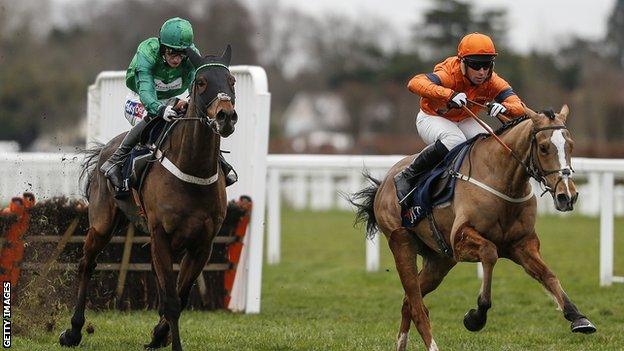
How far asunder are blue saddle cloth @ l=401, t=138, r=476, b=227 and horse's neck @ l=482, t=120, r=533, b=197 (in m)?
0.30

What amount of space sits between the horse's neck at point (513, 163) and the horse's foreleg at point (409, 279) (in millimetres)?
946

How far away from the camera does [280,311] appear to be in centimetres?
1104

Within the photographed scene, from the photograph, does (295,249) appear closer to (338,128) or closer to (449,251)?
(449,251)

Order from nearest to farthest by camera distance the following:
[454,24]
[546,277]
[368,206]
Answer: [546,277] < [368,206] < [454,24]

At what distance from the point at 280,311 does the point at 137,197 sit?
296cm

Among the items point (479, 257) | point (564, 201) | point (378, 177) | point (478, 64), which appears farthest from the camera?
point (378, 177)

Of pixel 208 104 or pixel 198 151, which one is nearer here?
pixel 208 104

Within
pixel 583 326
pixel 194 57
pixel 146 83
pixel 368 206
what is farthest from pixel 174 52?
pixel 583 326

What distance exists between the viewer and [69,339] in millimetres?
8438

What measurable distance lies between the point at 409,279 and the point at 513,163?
46.0 inches

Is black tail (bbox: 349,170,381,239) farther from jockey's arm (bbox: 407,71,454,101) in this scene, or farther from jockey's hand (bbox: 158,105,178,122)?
jockey's hand (bbox: 158,105,178,122)

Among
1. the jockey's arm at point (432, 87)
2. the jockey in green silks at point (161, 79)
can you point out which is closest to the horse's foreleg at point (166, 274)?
the jockey in green silks at point (161, 79)

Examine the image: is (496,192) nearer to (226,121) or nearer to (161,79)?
(226,121)

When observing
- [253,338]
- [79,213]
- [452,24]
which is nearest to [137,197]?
[253,338]
